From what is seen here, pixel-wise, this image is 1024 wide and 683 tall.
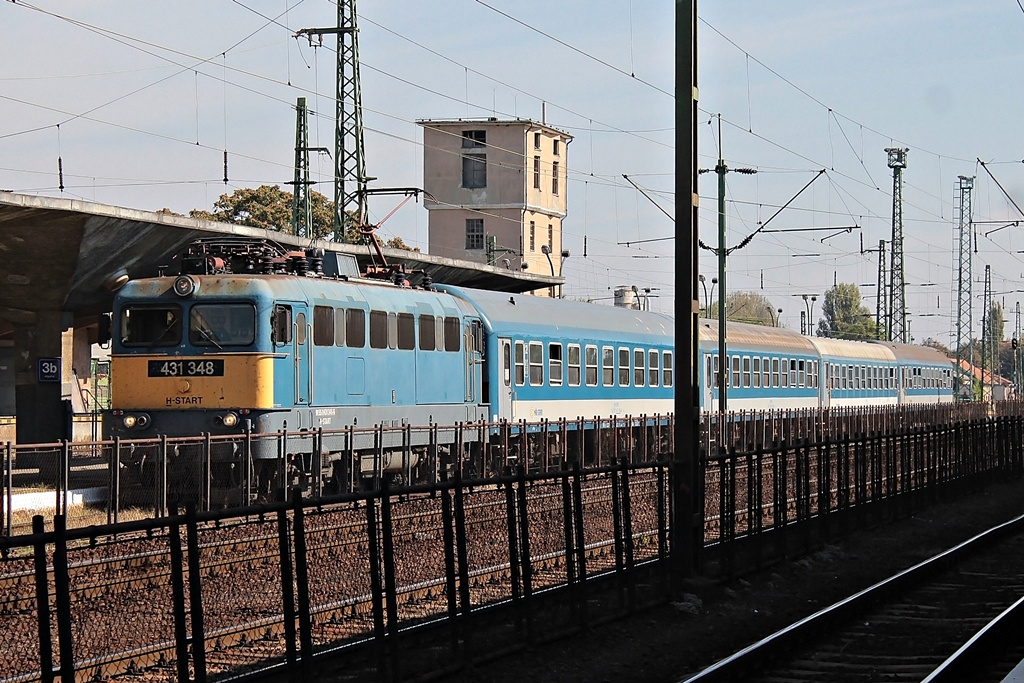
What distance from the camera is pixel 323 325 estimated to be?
2288cm

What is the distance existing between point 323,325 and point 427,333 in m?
3.39

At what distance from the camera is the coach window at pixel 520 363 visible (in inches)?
1165

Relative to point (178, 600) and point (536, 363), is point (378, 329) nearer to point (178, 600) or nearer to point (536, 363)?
point (536, 363)

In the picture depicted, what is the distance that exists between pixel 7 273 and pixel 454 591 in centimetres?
2059

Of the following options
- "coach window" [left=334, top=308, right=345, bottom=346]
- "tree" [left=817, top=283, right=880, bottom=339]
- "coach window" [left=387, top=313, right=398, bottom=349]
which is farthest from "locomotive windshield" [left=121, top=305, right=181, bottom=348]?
"tree" [left=817, top=283, right=880, bottom=339]

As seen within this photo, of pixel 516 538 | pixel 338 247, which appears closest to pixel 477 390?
pixel 338 247

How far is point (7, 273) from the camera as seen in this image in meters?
28.5

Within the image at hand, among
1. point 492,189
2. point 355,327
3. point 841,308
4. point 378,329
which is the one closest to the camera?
point 355,327

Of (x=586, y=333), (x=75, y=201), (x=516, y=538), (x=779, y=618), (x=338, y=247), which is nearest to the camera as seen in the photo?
(x=516, y=538)

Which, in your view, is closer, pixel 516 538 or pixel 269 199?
pixel 516 538

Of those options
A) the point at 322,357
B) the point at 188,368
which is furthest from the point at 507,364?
the point at 188,368

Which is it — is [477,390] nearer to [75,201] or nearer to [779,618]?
[75,201]

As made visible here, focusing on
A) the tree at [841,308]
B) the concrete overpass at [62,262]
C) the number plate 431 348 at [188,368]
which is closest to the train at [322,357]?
the number plate 431 348 at [188,368]

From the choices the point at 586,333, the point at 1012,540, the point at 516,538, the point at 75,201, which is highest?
the point at 75,201
